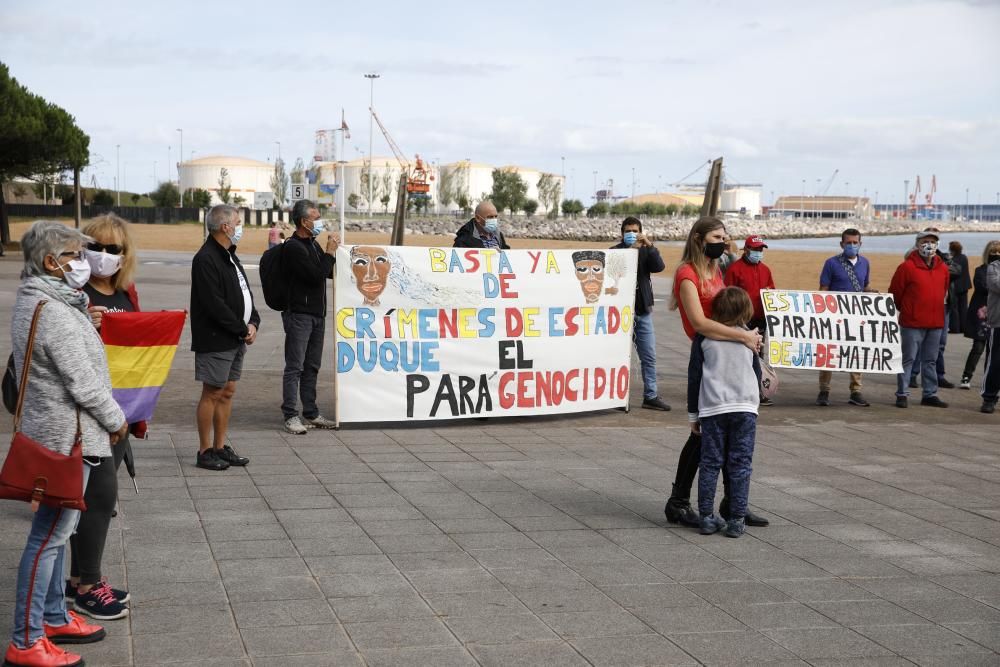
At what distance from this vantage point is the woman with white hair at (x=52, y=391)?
153 inches

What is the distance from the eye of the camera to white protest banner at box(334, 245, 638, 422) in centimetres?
918

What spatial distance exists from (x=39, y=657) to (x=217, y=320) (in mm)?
3585

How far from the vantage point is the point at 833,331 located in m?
11.4

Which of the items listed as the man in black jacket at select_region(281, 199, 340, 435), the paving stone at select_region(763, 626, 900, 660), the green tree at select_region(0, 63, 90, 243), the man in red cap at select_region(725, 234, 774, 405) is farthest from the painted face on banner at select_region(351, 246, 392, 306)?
the green tree at select_region(0, 63, 90, 243)

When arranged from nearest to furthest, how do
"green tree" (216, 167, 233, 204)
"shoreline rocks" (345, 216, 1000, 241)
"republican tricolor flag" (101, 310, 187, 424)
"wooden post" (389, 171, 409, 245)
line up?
"republican tricolor flag" (101, 310, 187, 424)
"wooden post" (389, 171, 409, 245)
"shoreline rocks" (345, 216, 1000, 241)
"green tree" (216, 167, 233, 204)

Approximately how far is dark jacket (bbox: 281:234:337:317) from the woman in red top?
10.9ft

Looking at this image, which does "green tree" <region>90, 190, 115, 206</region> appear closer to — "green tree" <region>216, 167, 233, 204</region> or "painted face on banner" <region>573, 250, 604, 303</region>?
"green tree" <region>216, 167, 233, 204</region>

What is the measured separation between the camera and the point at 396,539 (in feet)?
19.0

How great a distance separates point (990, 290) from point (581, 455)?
5541mm

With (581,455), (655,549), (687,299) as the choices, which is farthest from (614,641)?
(581,455)

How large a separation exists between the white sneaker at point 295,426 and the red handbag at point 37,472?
485 centimetres

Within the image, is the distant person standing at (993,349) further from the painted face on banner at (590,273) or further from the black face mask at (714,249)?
the black face mask at (714,249)

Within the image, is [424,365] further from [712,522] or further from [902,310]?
[902,310]

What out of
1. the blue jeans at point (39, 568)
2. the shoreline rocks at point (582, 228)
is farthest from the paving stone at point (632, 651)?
the shoreline rocks at point (582, 228)
